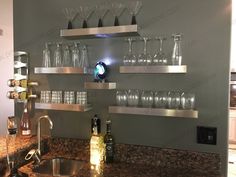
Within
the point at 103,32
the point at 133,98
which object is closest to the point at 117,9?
the point at 103,32

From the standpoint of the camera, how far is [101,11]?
203cm

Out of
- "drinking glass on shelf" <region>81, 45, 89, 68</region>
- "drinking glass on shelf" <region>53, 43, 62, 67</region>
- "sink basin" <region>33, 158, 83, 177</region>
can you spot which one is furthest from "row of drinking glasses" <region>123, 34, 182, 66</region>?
"sink basin" <region>33, 158, 83, 177</region>

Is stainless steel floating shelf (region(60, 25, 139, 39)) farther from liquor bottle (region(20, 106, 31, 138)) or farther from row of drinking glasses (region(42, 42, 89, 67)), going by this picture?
liquor bottle (region(20, 106, 31, 138))

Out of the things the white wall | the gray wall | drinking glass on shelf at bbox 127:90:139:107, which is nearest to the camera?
the gray wall

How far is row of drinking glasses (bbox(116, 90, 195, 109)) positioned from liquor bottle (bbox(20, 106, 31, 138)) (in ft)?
3.18

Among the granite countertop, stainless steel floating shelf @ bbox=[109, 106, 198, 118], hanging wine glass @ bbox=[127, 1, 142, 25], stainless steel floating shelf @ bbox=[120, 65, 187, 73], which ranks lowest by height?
the granite countertop

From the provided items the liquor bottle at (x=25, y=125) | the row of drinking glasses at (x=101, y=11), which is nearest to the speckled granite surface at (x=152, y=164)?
the liquor bottle at (x=25, y=125)

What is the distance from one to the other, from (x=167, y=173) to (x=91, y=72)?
1.02m

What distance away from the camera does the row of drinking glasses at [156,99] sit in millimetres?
1720

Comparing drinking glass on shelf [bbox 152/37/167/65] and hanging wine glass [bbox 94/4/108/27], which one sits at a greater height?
hanging wine glass [bbox 94/4/108/27]

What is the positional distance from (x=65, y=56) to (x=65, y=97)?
0.39 m

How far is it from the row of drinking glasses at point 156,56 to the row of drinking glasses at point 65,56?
1.31 ft

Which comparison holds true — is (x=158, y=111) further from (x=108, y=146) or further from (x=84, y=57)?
(x=84, y=57)

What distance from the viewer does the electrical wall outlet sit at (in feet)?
5.71
